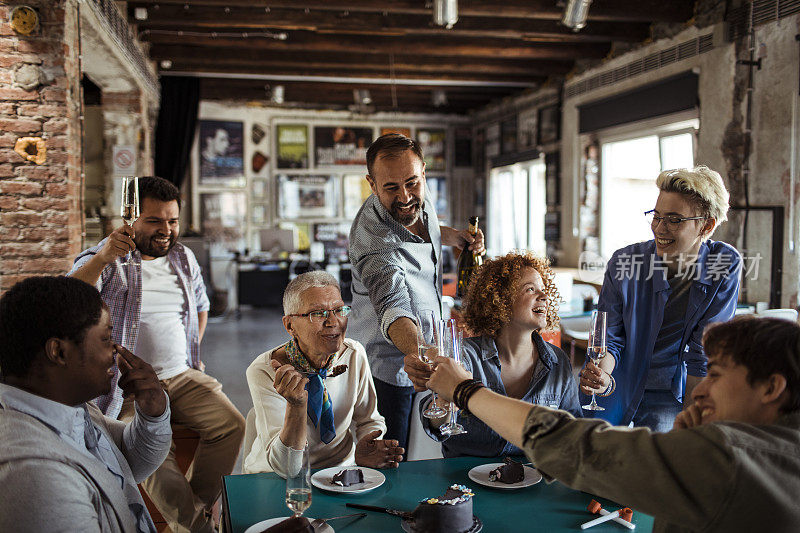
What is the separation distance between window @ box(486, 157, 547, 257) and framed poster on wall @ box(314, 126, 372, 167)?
2.54 metres

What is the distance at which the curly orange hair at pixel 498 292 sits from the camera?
2.43m

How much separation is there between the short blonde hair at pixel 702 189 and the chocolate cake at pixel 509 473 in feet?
4.06

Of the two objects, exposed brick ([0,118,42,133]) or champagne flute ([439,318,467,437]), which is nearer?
champagne flute ([439,318,467,437])

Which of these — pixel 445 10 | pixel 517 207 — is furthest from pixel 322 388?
pixel 517 207

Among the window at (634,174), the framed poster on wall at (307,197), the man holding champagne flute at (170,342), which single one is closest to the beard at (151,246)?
the man holding champagne flute at (170,342)

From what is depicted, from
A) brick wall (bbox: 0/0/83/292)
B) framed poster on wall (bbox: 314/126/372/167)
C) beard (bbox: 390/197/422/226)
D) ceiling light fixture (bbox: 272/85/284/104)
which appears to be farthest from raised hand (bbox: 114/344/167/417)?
framed poster on wall (bbox: 314/126/372/167)

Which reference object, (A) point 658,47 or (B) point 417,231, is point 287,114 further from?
(B) point 417,231

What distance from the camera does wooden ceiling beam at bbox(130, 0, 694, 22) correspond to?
19.3ft

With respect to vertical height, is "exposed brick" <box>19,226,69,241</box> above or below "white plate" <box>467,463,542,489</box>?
above

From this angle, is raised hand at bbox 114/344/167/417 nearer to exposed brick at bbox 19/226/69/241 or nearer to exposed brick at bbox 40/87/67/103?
exposed brick at bbox 19/226/69/241

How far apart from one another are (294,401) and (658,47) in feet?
20.9

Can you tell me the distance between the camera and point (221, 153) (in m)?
11.5

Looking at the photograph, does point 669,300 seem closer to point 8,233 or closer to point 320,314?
point 320,314

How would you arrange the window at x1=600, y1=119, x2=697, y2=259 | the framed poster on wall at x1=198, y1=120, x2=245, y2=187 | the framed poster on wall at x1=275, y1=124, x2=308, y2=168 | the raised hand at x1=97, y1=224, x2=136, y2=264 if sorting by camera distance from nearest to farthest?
the raised hand at x1=97, y1=224, x2=136, y2=264, the window at x1=600, y1=119, x2=697, y2=259, the framed poster on wall at x1=198, y1=120, x2=245, y2=187, the framed poster on wall at x1=275, y1=124, x2=308, y2=168
